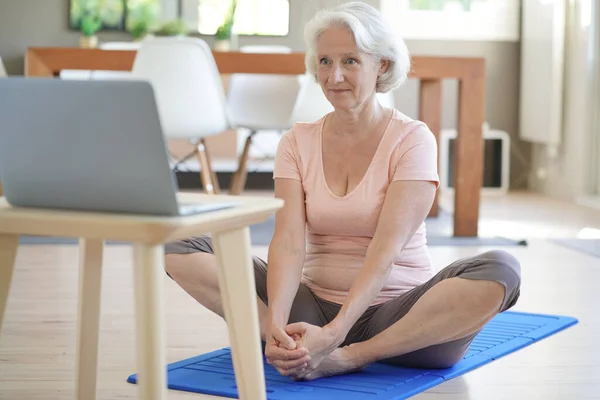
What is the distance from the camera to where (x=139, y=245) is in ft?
4.43

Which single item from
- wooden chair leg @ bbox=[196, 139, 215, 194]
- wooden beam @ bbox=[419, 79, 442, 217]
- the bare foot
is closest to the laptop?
the bare foot

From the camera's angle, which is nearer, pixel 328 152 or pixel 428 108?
pixel 328 152

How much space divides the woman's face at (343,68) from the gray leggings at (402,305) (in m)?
0.40

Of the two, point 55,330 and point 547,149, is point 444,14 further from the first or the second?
point 55,330

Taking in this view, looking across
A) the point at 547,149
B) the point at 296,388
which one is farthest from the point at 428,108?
the point at 296,388

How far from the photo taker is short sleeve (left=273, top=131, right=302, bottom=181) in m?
2.20

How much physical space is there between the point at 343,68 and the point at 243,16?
455 cm

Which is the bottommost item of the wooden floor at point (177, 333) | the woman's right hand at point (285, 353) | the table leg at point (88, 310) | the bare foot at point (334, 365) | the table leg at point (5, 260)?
the wooden floor at point (177, 333)

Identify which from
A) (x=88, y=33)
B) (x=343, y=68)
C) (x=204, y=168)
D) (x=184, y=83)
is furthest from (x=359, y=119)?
(x=88, y=33)

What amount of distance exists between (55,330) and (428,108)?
8.81 feet

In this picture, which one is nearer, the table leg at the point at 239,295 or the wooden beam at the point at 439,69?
the table leg at the point at 239,295

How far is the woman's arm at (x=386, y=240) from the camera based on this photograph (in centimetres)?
198

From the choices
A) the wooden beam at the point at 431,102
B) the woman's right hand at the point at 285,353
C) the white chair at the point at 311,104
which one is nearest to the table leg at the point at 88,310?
the woman's right hand at the point at 285,353

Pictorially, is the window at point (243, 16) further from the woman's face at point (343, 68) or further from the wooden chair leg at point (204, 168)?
the woman's face at point (343, 68)
